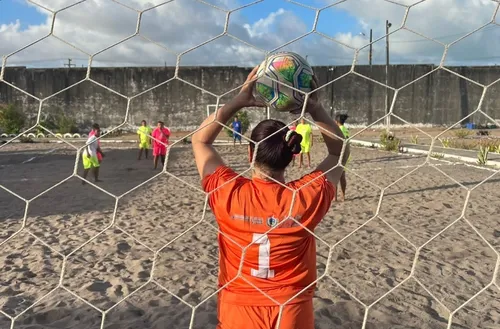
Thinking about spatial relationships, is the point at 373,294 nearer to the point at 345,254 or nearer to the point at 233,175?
the point at 345,254

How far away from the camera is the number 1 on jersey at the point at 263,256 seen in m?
1.42

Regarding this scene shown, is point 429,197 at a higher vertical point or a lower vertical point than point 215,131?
lower

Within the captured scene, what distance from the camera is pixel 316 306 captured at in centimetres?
273

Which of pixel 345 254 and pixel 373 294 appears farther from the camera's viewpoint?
pixel 345 254

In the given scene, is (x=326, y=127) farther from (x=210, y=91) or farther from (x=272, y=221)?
(x=210, y=91)

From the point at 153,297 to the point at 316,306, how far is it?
39.0 inches

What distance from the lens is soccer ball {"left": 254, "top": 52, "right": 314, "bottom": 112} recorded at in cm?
164

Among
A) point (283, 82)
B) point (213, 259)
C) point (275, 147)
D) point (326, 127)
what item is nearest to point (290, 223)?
point (275, 147)

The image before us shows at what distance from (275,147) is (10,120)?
1686cm

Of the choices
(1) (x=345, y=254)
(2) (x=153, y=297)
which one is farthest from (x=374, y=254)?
(2) (x=153, y=297)

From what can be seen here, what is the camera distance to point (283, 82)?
1652 millimetres

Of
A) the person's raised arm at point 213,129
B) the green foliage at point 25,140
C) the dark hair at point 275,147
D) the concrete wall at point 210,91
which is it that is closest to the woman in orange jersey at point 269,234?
the dark hair at point 275,147

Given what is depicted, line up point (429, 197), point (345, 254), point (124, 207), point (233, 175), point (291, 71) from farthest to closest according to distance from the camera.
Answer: point (429, 197) < point (124, 207) < point (345, 254) < point (291, 71) < point (233, 175)

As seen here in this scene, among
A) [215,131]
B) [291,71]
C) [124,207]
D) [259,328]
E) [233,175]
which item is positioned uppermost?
→ [291,71]
